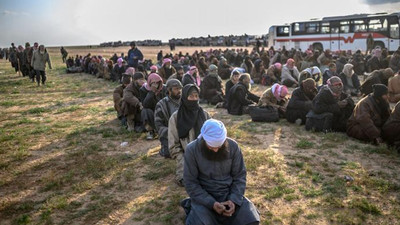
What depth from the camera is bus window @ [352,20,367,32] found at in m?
23.2

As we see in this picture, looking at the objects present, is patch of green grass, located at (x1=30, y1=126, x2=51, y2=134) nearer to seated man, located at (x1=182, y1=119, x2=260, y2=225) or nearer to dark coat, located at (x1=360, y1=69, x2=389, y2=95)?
seated man, located at (x1=182, y1=119, x2=260, y2=225)

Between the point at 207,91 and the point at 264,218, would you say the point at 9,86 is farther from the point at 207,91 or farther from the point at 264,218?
the point at 264,218

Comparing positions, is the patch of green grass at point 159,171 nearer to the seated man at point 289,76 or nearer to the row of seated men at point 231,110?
the row of seated men at point 231,110

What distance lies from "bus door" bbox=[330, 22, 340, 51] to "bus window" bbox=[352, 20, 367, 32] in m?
1.11

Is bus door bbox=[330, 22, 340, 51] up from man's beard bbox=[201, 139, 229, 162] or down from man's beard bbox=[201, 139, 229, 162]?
up

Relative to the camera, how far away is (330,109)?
23.0 ft

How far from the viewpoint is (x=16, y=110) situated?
1115 cm

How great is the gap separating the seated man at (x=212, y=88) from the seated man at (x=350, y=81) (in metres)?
3.70

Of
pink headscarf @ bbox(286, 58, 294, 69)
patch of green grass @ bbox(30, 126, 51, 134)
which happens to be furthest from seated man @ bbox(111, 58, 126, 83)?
patch of green grass @ bbox(30, 126, 51, 134)

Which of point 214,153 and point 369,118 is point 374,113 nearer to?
point 369,118

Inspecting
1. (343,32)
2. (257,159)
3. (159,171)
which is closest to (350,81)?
(257,159)

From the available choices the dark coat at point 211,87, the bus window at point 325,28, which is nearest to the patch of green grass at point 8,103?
the dark coat at point 211,87

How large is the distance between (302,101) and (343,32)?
18885 mm

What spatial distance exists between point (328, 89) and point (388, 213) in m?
3.24
